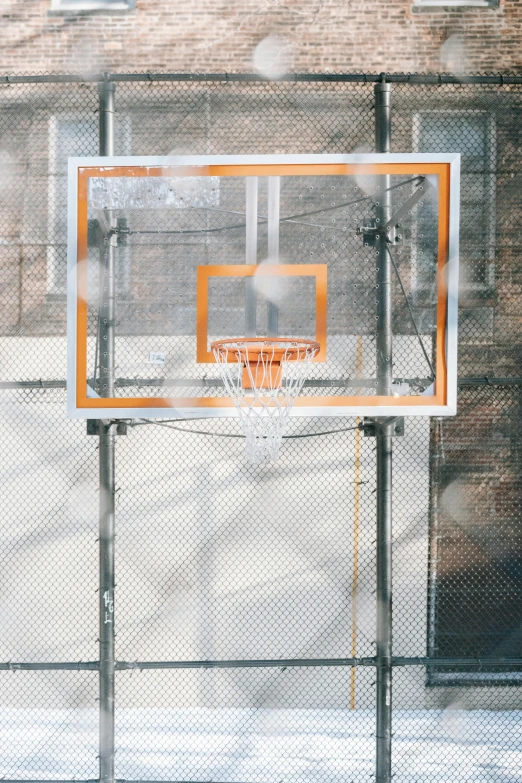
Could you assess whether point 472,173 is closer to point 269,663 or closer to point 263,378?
point 263,378

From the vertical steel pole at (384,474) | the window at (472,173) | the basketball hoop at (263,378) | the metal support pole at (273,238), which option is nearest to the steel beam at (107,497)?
the basketball hoop at (263,378)

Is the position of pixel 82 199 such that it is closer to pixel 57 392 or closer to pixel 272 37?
pixel 57 392

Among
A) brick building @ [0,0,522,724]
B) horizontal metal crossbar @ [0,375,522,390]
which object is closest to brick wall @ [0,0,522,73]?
brick building @ [0,0,522,724]

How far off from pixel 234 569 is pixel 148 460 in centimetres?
116

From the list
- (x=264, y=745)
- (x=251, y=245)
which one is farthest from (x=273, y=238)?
(x=264, y=745)

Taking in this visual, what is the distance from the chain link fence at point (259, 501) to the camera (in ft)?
18.8

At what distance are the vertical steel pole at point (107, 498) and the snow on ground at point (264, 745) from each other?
83 cm

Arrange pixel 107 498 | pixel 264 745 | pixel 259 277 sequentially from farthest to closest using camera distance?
pixel 264 745 < pixel 107 498 < pixel 259 277

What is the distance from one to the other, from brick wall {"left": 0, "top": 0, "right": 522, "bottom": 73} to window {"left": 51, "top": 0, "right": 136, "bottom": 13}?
0.05 metres

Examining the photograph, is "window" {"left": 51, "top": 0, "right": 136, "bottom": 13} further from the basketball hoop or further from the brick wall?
the basketball hoop

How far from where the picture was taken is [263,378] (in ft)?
12.3

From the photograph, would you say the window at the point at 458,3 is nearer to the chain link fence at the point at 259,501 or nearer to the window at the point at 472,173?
the chain link fence at the point at 259,501

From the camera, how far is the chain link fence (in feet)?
18.8

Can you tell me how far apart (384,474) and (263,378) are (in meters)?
0.96
